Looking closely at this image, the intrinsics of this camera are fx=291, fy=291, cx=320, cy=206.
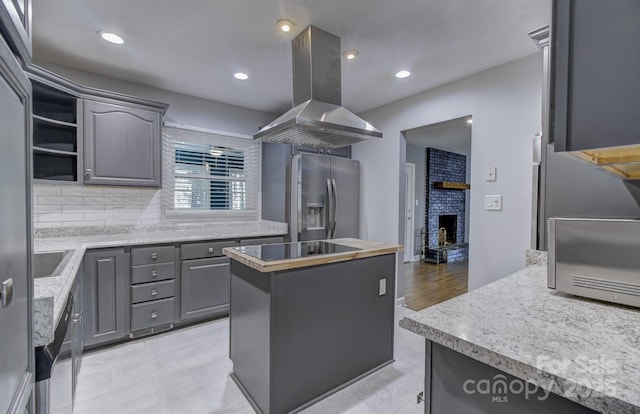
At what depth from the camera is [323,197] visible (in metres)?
3.53

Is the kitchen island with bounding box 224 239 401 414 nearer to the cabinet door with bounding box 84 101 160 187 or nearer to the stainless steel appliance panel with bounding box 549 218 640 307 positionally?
the stainless steel appliance panel with bounding box 549 218 640 307

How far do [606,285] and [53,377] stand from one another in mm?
A: 1895

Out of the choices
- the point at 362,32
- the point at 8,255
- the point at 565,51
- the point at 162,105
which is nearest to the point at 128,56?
the point at 162,105

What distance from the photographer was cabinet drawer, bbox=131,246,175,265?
8.45ft

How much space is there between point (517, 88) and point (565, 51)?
2328 mm

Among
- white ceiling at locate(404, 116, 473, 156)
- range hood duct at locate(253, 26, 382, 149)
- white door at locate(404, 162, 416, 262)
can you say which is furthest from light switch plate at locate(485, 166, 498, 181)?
white door at locate(404, 162, 416, 262)

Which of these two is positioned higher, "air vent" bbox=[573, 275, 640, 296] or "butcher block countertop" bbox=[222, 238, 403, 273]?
"air vent" bbox=[573, 275, 640, 296]

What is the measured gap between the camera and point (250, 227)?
12.4 ft

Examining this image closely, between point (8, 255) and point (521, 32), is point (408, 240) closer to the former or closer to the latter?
point (521, 32)

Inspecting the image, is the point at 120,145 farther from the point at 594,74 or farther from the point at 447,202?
the point at 447,202

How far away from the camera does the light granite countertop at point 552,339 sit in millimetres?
560

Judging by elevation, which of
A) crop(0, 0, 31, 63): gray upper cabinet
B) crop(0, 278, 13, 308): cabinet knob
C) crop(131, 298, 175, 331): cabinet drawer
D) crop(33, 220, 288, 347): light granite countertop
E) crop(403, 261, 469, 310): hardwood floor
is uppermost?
crop(0, 0, 31, 63): gray upper cabinet

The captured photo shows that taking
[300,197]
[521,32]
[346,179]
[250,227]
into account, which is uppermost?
[521,32]

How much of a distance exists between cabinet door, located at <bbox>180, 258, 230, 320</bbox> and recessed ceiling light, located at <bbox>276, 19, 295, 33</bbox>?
2.19m
